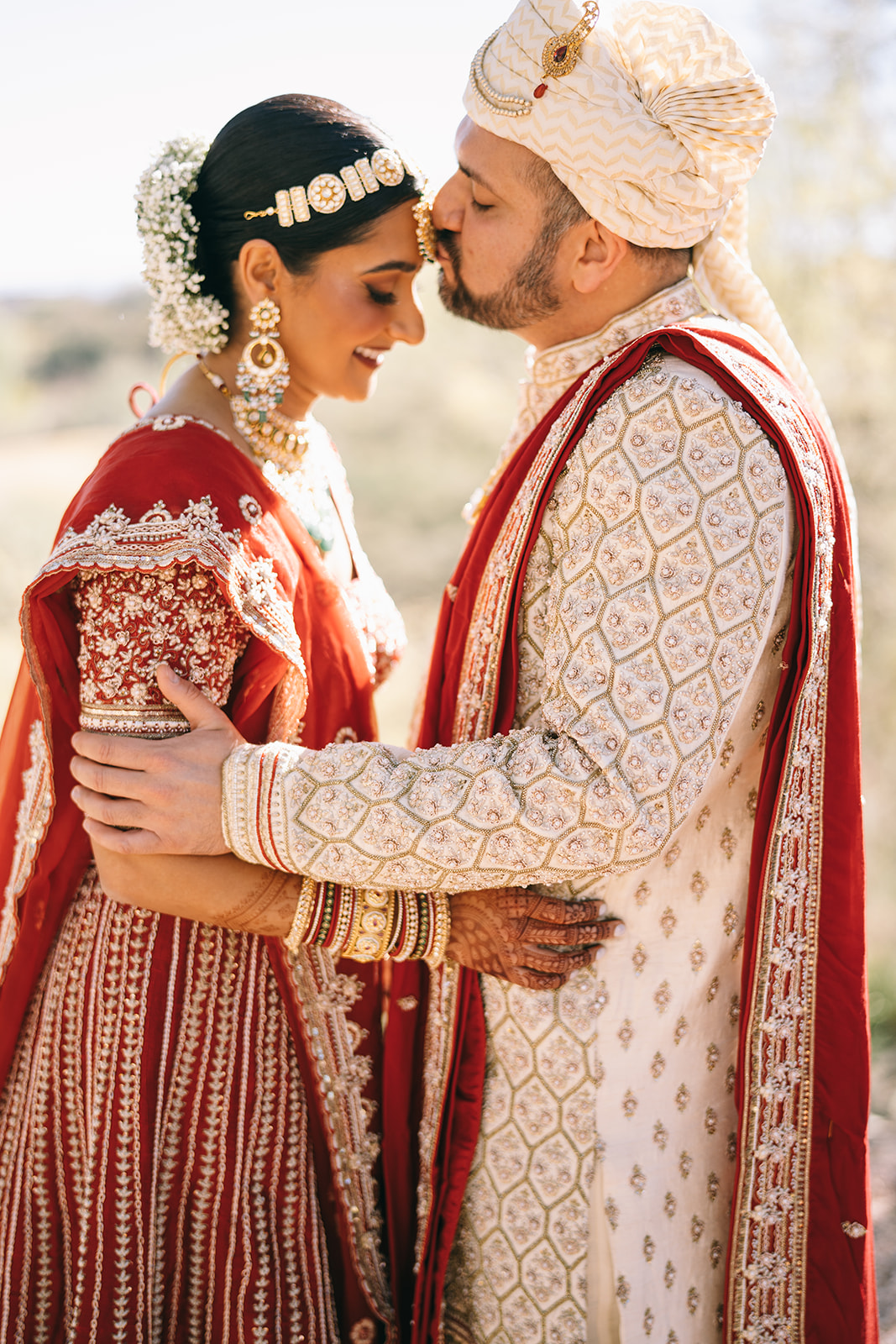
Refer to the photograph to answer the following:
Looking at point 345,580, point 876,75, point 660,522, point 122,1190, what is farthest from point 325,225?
point 876,75

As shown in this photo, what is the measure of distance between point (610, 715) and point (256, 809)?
1.86 ft

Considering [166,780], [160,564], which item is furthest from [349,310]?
[166,780]

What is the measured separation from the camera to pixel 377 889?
5.84ft

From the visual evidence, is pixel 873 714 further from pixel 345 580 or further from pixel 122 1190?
pixel 122 1190

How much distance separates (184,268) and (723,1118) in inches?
73.4

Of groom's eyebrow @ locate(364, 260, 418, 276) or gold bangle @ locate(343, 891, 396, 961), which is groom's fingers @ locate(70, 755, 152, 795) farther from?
groom's eyebrow @ locate(364, 260, 418, 276)

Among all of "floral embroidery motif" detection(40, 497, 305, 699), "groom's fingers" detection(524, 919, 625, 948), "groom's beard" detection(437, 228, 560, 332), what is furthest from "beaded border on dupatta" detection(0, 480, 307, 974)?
"groom's beard" detection(437, 228, 560, 332)

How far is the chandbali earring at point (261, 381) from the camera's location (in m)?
2.10

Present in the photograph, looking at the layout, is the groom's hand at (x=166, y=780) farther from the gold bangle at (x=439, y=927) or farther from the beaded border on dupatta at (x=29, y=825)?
the gold bangle at (x=439, y=927)

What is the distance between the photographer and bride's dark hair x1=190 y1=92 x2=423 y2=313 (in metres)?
2.02

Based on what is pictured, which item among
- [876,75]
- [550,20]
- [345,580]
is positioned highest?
[876,75]

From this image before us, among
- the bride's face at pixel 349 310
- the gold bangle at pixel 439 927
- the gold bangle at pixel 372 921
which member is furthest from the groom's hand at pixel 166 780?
the bride's face at pixel 349 310

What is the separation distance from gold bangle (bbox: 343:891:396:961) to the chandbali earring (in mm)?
891

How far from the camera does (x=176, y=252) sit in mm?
→ 2098
